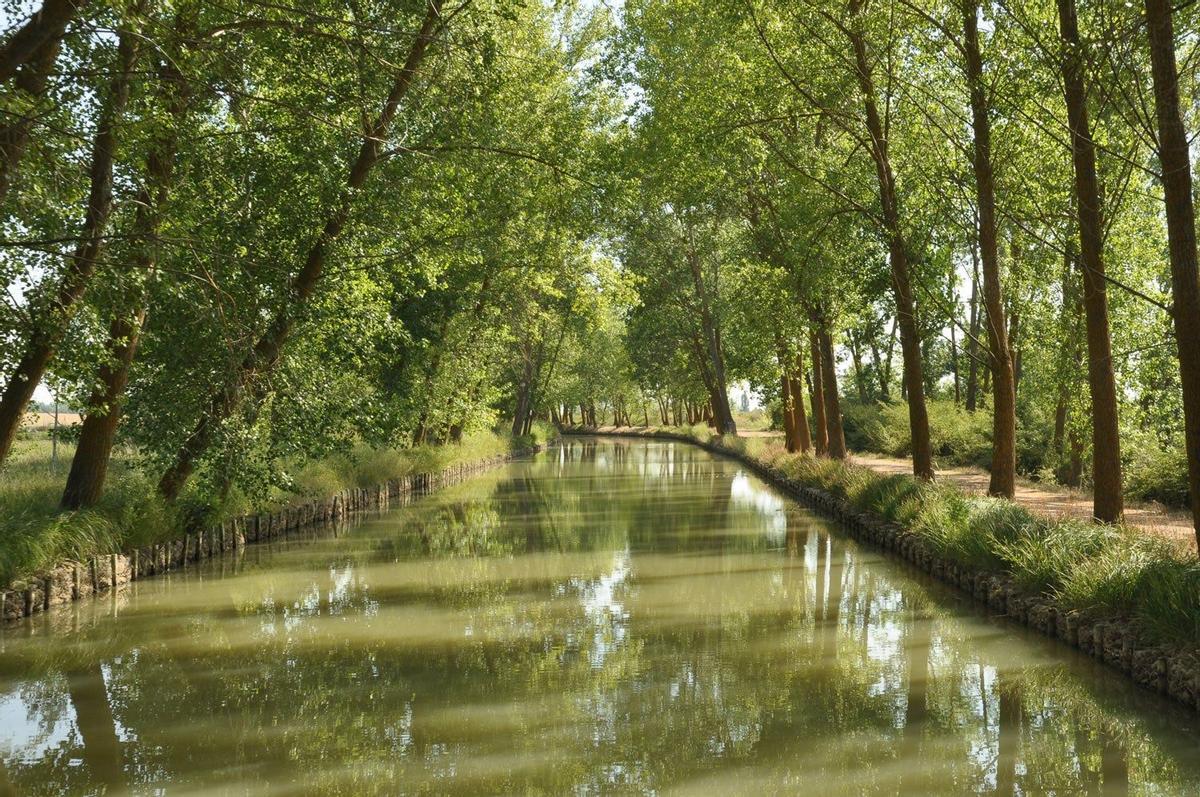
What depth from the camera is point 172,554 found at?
51.9ft

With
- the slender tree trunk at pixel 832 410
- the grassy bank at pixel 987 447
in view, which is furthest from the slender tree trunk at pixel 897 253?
the slender tree trunk at pixel 832 410

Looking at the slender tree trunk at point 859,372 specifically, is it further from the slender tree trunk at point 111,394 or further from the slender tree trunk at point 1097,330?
the slender tree trunk at point 111,394

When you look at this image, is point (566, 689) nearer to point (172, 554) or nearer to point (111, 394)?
point (111, 394)

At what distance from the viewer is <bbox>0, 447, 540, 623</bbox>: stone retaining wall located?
39.6ft

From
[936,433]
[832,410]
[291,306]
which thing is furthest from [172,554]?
[936,433]

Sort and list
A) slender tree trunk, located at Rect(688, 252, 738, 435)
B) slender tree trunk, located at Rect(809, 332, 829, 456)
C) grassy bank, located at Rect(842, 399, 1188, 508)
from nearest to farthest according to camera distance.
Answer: grassy bank, located at Rect(842, 399, 1188, 508), slender tree trunk, located at Rect(809, 332, 829, 456), slender tree trunk, located at Rect(688, 252, 738, 435)

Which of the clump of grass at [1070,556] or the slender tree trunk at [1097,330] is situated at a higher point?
the slender tree trunk at [1097,330]

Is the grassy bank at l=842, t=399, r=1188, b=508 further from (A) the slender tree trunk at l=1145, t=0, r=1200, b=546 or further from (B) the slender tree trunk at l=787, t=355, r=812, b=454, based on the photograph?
(A) the slender tree trunk at l=1145, t=0, r=1200, b=546

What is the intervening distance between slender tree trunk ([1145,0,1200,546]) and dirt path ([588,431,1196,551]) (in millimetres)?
2102

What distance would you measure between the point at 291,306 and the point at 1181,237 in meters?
10.5

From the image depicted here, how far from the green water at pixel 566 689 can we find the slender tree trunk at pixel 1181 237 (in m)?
2.48

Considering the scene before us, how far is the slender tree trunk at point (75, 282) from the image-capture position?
33.0 ft

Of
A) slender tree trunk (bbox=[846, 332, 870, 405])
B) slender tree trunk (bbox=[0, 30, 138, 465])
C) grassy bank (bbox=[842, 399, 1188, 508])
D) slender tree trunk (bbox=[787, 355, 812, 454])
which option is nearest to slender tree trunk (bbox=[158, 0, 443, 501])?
slender tree trunk (bbox=[0, 30, 138, 465])

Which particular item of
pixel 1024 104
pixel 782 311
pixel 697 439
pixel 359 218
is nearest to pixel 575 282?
pixel 782 311
